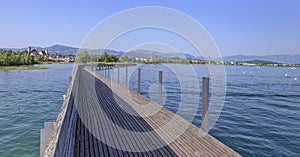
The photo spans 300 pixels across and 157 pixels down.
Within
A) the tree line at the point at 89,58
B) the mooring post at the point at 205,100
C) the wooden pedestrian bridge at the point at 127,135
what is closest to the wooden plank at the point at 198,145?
the wooden pedestrian bridge at the point at 127,135

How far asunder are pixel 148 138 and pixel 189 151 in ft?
2.27

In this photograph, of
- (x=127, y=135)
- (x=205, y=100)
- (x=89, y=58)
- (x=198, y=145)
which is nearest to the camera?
(x=198, y=145)

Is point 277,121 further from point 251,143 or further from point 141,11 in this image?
point 141,11

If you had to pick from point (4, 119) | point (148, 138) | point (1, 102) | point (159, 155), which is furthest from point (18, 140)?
point (1, 102)

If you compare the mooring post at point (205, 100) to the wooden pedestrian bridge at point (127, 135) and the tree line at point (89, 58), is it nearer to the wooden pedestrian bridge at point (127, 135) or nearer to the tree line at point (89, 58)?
the wooden pedestrian bridge at point (127, 135)

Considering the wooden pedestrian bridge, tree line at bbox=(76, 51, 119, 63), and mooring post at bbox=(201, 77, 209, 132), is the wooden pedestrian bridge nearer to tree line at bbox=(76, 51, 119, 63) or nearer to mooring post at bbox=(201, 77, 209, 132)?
mooring post at bbox=(201, 77, 209, 132)

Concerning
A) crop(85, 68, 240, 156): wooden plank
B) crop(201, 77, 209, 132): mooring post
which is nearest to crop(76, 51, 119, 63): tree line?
crop(201, 77, 209, 132): mooring post

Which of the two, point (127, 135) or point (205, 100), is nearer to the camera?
point (127, 135)

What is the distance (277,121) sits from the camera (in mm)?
8281

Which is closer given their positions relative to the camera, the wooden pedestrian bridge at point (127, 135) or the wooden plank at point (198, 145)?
the wooden pedestrian bridge at point (127, 135)

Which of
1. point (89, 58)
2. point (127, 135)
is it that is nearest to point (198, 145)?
point (127, 135)

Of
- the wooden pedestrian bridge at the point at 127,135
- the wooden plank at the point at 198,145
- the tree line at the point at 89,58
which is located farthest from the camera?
the tree line at the point at 89,58

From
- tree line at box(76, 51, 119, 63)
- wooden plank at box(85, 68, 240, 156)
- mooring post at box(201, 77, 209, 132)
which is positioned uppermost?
tree line at box(76, 51, 119, 63)

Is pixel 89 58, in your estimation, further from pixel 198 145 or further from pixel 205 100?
pixel 198 145
